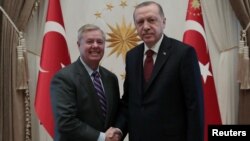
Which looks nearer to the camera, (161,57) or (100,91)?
(161,57)

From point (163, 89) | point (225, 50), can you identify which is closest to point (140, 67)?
point (163, 89)


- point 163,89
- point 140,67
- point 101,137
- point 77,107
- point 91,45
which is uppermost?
point 91,45

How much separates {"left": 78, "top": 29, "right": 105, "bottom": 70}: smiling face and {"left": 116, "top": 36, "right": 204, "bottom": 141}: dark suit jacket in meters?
0.32

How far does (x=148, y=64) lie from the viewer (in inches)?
76.9

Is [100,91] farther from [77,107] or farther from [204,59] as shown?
[204,59]

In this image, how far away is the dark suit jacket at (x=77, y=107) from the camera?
1.95 m

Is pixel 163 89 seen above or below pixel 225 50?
below

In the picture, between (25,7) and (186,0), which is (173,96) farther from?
(25,7)

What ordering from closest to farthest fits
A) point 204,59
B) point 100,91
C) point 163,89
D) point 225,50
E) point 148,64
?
1. point 163,89
2. point 148,64
3. point 100,91
4. point 204,59
5. point 225,50

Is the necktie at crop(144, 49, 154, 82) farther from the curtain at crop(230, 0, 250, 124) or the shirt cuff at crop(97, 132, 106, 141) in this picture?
the curtain at crop(230, 0, 250, 124)

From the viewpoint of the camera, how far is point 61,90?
1.99m

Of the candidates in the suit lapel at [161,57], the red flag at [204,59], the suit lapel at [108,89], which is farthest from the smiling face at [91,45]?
the red flag at [204,59]

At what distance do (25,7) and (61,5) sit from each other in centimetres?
34

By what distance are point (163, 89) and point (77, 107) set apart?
19.6 inches
